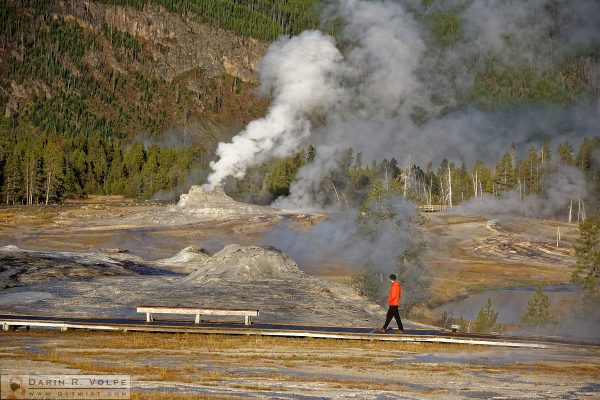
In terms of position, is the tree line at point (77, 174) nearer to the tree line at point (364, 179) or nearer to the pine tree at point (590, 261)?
the tree line at point (364, 179)

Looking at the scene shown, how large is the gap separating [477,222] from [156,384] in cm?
12041

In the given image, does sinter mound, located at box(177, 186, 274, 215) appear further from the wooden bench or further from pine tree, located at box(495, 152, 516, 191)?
the wooden bench

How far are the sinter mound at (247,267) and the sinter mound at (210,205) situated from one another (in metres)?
78.2

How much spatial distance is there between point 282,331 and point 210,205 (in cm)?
10325

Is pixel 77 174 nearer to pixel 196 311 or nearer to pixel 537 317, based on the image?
pixel 537 317

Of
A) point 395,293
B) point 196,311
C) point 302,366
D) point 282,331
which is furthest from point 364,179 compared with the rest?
point 302,366

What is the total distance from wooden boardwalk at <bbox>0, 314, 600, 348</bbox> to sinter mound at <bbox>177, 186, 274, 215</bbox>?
97910 millimetres

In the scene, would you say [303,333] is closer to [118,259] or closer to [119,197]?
[118,259]

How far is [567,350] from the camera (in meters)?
28.9

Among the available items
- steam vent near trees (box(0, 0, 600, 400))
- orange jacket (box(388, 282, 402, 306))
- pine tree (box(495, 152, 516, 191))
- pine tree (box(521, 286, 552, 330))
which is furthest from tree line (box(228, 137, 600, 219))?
orange jacket (box(388, 282, 402, 306))

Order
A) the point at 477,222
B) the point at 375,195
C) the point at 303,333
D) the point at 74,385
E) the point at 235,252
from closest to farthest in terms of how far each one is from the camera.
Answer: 1. the point at 74,385
2. the point at 303,333
3. the point at 235,252
4. the point at 375,195
5. the point at 477,222

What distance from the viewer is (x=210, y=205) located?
134500mm

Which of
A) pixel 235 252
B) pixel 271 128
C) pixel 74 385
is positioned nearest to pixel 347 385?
pixel 74 385

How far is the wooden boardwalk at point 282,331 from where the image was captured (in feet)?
101
